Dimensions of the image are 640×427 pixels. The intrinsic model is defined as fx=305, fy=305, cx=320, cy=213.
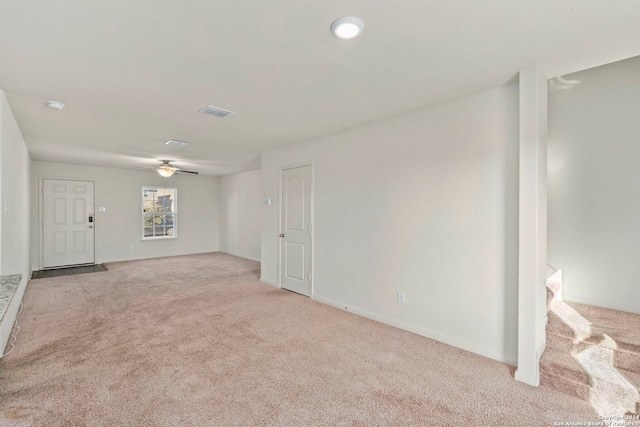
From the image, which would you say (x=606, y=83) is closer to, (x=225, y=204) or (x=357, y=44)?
(x=357, y=44)

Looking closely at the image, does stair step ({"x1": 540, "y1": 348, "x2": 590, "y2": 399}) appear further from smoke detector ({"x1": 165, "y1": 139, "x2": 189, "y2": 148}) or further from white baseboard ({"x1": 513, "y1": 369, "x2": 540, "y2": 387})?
smoke detector ({"x1": 165, "y1": 139, "x2": 189, "y2": 148})

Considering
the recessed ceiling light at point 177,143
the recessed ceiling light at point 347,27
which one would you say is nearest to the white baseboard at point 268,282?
the recessed ceiling light at point 177,143

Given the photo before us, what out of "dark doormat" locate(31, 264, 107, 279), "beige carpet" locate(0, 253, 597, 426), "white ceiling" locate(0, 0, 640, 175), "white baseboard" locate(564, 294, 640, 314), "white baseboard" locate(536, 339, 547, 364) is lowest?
"beige carpet" locate(0, 253, 597, 426)

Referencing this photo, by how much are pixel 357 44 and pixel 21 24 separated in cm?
195

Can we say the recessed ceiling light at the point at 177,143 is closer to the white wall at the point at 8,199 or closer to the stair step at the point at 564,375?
the white wall at the point at 8,199

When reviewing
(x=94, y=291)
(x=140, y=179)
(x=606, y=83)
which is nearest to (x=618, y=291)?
(x=606, y=83)

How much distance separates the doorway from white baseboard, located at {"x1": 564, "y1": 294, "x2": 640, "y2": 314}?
328cm

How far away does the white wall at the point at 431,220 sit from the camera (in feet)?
8.71

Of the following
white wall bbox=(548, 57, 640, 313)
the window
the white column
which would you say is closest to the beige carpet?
the white column

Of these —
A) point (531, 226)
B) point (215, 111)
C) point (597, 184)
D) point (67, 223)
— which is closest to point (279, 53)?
point (215, 111)

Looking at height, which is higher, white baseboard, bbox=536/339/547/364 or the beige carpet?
white baseboard, bbox=536/339/547/364

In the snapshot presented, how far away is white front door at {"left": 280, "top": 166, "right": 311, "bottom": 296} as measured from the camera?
4594mm

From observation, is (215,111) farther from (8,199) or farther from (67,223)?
(67,223)

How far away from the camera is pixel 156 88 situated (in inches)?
104
